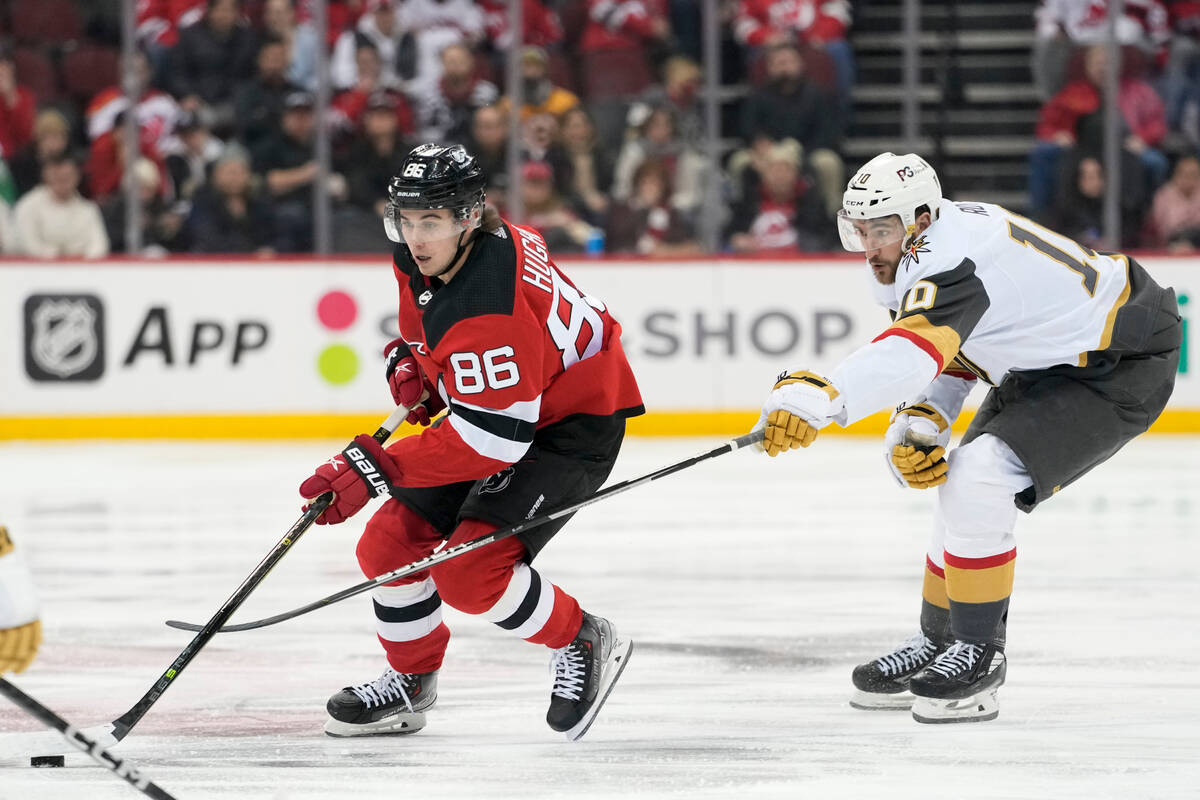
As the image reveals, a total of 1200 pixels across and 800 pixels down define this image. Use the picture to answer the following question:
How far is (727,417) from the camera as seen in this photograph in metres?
8.22

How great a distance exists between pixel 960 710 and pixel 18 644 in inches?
72.7

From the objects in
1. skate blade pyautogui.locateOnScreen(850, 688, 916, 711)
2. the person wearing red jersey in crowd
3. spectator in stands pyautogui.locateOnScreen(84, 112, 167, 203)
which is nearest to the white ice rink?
skate blade pyautogui.locateOnScreen(850, 688, 916, 711)

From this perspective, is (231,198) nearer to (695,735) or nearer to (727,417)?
(727,417)

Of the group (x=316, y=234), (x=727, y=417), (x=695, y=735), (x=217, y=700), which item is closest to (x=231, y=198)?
(x=316, y=234)

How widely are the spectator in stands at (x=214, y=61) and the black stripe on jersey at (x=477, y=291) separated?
18.1 ft

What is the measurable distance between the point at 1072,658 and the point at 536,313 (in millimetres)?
1554

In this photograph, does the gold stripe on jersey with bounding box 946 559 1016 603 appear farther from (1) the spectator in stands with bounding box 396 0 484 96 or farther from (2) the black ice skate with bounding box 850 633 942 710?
(1) the spectator in stands with bounding box 396 0 484 96

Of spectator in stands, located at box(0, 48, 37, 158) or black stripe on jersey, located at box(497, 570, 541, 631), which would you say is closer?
black stripe on jersey, located at box(497, 570, 541, 631)

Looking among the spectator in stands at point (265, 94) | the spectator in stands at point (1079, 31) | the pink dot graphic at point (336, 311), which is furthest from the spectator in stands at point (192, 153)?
the spectator in stands at point (1079, 31)

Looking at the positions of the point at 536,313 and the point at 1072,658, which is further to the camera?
the point at 1072,658

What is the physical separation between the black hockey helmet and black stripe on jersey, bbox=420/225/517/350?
0.08 meters

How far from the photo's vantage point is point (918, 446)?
3496mm

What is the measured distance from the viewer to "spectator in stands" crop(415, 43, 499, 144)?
27.3ft

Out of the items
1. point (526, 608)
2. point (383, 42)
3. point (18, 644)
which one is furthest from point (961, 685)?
point (383, 42)
